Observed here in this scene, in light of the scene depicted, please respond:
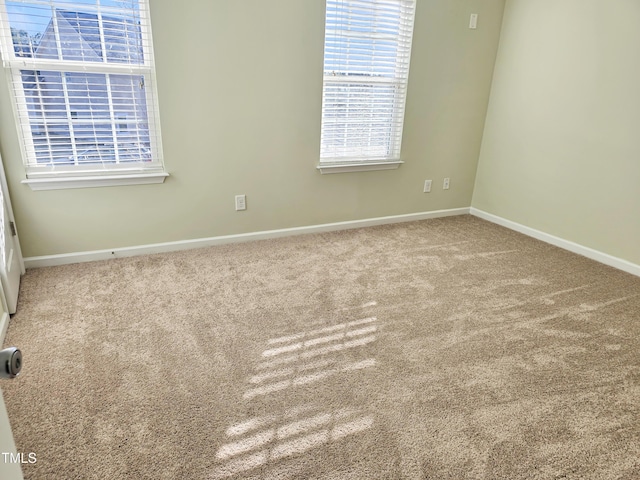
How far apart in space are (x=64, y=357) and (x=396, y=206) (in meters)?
2.92

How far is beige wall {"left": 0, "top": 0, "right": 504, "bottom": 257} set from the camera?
2.72m

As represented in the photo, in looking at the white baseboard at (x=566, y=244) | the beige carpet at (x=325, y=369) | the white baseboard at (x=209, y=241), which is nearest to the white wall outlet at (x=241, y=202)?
the white baseboard at (x=209, y=241)

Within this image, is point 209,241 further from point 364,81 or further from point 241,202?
point 364,81

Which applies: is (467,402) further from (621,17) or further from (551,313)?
(621,17)

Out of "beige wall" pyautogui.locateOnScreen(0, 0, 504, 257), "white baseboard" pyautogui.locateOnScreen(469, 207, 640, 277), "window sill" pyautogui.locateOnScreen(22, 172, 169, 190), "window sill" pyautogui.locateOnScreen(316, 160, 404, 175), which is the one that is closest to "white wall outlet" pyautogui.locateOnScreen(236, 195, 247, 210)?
"beige wall" pyautogui.locateOnScreen(0, 0, 504, 257)

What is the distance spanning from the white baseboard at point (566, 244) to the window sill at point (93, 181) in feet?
10.1

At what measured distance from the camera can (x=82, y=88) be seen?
256 cm

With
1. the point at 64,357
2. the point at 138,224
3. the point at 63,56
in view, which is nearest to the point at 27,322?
the point at 64,357

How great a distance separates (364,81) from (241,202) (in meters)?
1.42

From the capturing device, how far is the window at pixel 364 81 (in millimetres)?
3160

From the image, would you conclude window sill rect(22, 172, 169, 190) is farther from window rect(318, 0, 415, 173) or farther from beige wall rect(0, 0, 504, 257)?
window rect(318, 0, 415, 173)

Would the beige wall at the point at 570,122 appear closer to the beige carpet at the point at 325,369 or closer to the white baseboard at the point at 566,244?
the white baseboard at the point at 566,244

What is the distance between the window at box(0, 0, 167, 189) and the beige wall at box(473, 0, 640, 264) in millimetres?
3059

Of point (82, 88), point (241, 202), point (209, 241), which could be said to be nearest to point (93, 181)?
point (82, 88)
